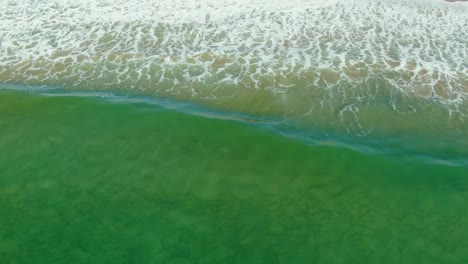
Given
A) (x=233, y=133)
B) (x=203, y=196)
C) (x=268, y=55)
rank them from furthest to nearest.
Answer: (x=268, y=55)
(x=233, y=133)
(x=203, y=196)

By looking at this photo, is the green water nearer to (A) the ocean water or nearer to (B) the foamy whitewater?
(A) the ocean water

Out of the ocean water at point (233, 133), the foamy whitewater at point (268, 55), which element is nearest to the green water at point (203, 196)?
the ocean water at point (233, 133)

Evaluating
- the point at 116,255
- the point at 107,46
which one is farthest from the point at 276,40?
the point at 116,255

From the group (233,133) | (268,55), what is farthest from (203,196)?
(268,55)

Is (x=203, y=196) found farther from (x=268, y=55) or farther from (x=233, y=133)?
(x=268, y=55)

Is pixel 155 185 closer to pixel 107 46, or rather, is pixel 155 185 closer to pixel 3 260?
pixel 3 260

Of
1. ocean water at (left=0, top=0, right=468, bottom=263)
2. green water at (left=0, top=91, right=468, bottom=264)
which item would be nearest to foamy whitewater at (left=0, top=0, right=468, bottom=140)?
ocean water at (left=0, top=0, right=468, bottom=263)

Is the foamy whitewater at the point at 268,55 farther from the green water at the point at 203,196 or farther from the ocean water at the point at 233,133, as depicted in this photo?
the green water at the point at 203,196
